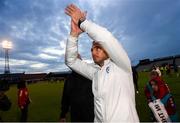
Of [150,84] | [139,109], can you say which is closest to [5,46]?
[139,109]

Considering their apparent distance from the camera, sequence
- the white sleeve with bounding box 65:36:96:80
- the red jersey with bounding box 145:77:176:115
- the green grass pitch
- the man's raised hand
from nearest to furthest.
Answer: the man's raised hand < the white sleeve with bounding box 65:36:96:80 < the red jersey with bounding box 145:77:176:115 < the green grass pitch

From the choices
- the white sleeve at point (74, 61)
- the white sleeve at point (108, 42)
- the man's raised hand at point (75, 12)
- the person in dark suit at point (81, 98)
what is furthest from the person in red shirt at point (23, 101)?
the white sleeve at point (108, 42)

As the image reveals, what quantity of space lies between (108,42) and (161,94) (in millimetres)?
7326

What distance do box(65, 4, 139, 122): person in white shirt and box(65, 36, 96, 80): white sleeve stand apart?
0.20m

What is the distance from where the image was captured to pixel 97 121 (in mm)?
4117

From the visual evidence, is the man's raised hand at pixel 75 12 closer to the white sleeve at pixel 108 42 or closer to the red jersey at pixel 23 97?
the white sleeve at pixel 108 42

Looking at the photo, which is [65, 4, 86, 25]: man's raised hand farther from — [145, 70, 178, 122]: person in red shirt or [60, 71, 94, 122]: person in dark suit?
[145, 70, 178, 122]: person in red shirt

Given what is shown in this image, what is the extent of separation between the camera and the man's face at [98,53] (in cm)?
422

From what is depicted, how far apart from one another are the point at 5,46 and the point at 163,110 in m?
63.3

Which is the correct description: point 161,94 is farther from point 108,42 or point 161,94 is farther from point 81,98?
point 108,42

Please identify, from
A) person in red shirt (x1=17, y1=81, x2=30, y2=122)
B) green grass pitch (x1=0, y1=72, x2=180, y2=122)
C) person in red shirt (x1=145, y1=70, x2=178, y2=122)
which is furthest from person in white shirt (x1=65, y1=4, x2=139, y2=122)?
person in red shirt (x1=17, y1=81, x2=30, y2=122)

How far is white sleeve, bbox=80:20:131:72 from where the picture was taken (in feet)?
12.8

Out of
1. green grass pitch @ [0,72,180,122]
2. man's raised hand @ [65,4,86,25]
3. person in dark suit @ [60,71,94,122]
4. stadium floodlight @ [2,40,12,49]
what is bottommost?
green grass pitch @ [0,72,180,122]

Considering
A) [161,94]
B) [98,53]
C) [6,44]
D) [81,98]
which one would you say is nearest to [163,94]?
[161,94]
